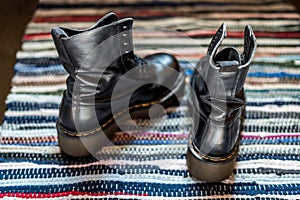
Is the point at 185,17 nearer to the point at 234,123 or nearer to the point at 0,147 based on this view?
the point at 234,123

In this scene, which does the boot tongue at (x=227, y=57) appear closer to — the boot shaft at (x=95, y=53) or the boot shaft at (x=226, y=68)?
the boot shaft at (x=226, y=68)

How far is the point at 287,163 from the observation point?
105cm

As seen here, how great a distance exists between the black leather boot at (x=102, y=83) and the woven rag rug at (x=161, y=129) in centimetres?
6

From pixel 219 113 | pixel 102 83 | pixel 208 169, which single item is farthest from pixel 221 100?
pixel 102 83

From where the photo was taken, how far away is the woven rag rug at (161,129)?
100 cm

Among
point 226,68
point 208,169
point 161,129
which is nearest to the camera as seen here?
point 226,68

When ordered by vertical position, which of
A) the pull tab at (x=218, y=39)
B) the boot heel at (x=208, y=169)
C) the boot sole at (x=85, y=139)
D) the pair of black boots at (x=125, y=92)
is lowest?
the boot heel at (x=208, y=169)

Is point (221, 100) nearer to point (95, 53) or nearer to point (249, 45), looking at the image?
point (249, 45)

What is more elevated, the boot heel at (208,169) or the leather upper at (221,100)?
the leather upper at (221,100)

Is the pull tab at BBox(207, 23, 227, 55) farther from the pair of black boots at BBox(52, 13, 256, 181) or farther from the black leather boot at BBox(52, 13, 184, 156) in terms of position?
the black leather boot at BBox(52, 13, 184, 156)

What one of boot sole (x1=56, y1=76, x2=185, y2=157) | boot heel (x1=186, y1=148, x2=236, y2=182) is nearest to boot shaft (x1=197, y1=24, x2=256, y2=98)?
boot heel (x1=186, y1=148, x2=236, y2=182)

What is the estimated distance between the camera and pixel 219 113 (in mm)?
919

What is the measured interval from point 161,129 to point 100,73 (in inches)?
9.9

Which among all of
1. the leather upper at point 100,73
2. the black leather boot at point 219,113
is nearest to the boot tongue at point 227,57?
the black leather boot at point 219,113
